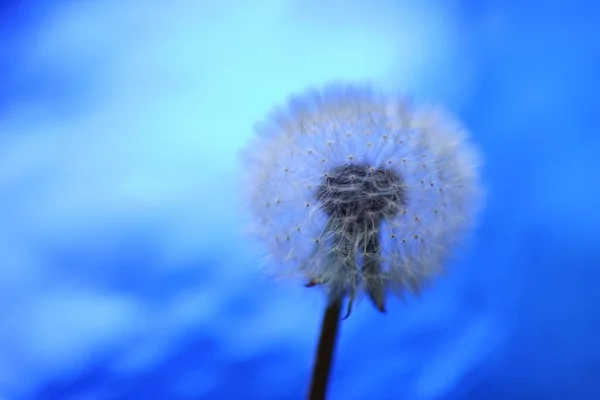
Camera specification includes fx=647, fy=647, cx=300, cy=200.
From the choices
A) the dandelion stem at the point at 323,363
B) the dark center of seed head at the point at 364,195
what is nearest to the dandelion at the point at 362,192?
the dark center of seed head at the point at 364,195

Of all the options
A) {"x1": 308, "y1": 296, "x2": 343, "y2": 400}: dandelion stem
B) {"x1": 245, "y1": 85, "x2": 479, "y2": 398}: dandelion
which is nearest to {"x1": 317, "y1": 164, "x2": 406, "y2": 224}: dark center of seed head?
{"x1": 245, "y1": 85, "x2": 479, "y2": 398}: dandelion

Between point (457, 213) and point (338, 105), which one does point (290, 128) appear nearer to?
point (338, 105)

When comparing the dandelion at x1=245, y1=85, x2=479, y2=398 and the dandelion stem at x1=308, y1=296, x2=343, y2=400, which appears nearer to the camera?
the dandelion stem at x1=308, y1=296, x2=343, y2=400

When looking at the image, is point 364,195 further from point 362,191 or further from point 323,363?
point 323,363

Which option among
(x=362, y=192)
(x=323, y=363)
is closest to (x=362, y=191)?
(x=362, y=192)

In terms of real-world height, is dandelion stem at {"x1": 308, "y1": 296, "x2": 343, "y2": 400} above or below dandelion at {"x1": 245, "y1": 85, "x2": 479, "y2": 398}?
below

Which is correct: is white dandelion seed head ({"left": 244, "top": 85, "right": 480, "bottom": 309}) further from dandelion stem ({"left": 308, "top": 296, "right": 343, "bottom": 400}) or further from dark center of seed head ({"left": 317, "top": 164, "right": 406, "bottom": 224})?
dandelion stem ({"left": 308, "top": 296, "right": 343, "bottom": 400})

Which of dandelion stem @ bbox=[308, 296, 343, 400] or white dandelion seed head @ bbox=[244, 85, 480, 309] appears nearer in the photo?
dandelion stem @ bbox=[308, 296, 343, 400]

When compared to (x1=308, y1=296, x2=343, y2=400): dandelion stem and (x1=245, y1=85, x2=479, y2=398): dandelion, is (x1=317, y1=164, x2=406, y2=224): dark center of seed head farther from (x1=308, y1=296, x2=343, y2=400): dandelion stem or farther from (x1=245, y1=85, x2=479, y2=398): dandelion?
(x1=308, y1=296, x2=343, y2=400): dandelion stem
